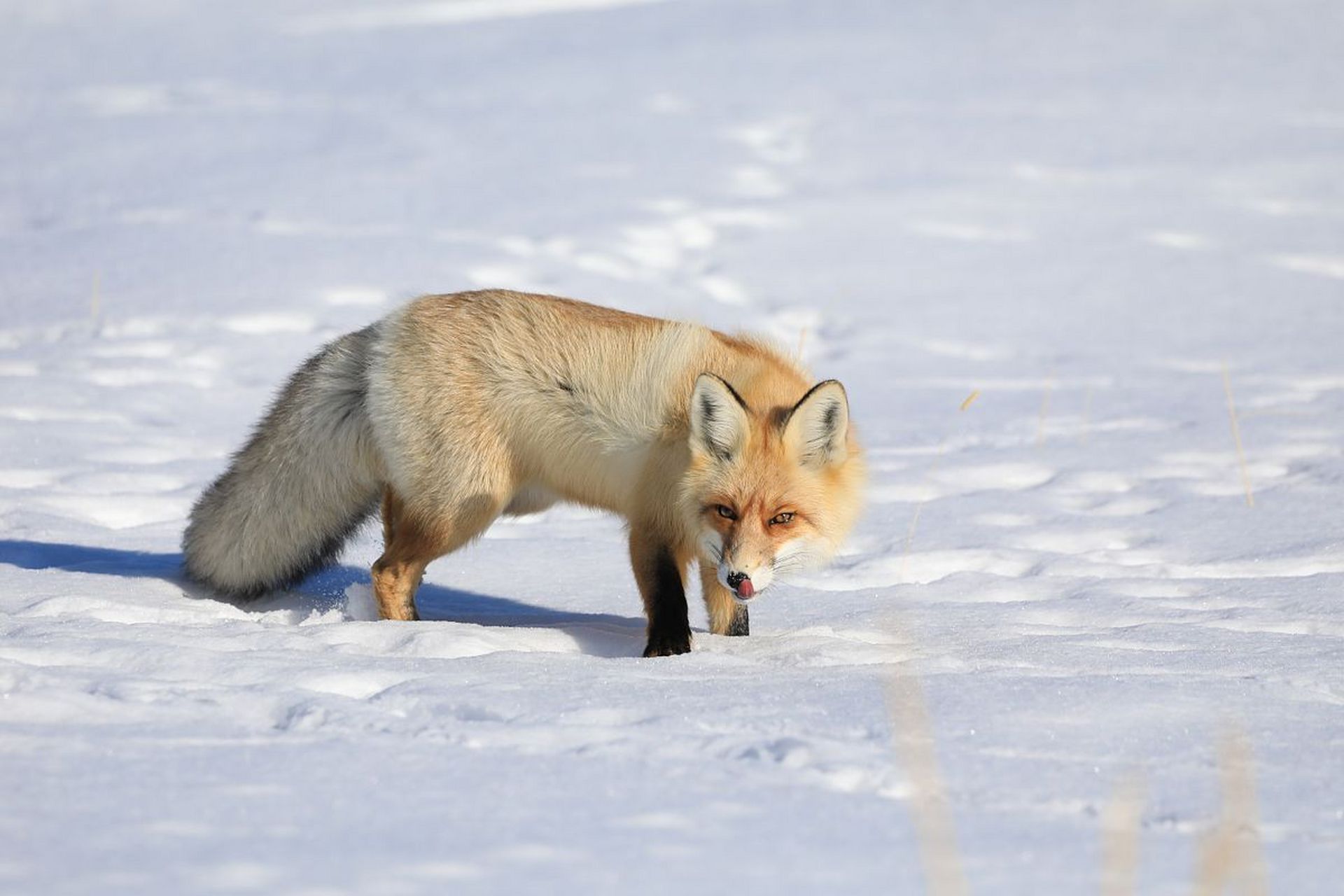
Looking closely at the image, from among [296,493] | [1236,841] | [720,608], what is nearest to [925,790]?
[1236,841]

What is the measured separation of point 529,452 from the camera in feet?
12.6

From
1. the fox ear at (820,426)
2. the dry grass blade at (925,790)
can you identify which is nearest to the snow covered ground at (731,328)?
the dry grass blade at (925,790)

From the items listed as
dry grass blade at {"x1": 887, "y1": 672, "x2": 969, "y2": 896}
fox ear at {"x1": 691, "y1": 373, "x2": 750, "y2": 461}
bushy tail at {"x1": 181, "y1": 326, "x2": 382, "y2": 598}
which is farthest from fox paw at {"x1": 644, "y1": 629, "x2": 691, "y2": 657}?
bushy tail at {"x1": 181, "y1": 326, "x2": 382, "y2": 598}

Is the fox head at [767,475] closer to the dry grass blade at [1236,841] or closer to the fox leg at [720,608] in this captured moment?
the fox leg at [720,608]

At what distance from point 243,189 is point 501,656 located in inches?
287

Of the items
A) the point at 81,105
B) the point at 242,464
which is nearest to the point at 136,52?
the point at 81,105

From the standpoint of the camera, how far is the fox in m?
3.47

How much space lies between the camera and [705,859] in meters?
1.94

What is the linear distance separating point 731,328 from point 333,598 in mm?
3749

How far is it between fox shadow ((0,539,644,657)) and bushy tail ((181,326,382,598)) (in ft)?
0.26

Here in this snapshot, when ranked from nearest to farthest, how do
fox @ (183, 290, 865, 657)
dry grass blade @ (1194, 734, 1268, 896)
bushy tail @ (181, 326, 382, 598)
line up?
dry grass blade @ (1194, 734, 1268, 896)
fox @ (183, 290, 865, 657)
bushy tail @ (181, 326, 382, 598)

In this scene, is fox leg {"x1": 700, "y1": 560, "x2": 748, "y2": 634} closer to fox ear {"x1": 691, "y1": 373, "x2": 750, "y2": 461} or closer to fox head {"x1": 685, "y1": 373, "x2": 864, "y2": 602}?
fox head {"x1": 685, "y1": 373, "x2": 864, "y2": 602}

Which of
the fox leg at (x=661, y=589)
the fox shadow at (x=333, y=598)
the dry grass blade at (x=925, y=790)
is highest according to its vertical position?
the dry grass blade at (x=925, y=790)

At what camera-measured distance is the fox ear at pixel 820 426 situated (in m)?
3.34
